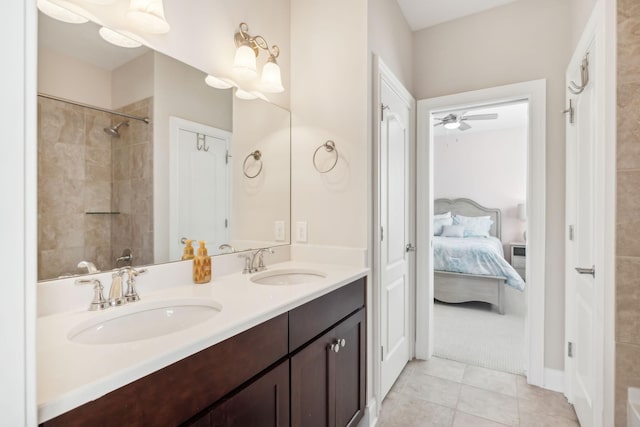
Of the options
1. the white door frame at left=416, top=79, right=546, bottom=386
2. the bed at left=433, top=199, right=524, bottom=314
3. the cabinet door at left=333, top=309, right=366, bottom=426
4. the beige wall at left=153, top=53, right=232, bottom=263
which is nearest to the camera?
the beige wall at left=153, top=53, right=232, bottom=263

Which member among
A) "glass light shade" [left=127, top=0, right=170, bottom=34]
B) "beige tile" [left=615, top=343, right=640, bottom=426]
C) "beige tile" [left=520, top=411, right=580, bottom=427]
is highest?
"glass light shade" [left=127, top=0, right=170, bottom=34]

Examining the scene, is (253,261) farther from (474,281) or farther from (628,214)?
(474,281)

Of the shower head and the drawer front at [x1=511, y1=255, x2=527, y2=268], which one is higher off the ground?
the shower head

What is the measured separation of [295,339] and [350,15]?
1729 millimetres

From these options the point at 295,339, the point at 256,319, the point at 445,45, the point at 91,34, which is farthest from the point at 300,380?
the point at 445,45

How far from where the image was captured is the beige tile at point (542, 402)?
6.33ft

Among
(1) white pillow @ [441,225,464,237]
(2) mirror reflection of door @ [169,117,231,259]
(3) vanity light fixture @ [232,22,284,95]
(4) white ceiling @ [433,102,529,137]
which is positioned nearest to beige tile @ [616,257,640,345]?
(2) mirror reflection of door @ [169,117,231,259]

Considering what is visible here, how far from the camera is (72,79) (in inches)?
42.3

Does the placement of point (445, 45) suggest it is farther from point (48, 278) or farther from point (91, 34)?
point (48, 278)

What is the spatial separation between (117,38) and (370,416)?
217 cm

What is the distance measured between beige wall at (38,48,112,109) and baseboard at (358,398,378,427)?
6.28ft

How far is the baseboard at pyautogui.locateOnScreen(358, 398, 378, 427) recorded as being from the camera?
1756mm

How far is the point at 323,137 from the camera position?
1915 millimetres

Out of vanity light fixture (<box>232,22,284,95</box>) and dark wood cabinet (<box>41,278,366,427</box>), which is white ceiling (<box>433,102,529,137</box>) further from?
dark wood cabinet (<box>41,278,366,427</box>)
